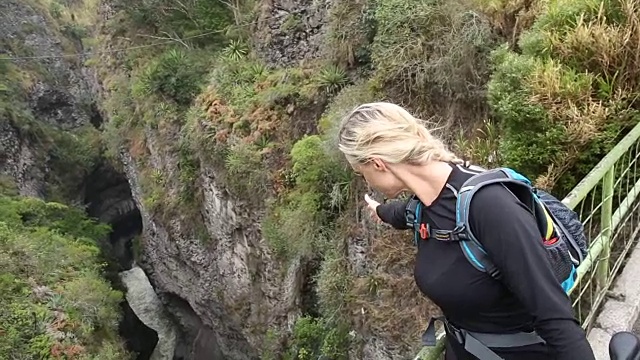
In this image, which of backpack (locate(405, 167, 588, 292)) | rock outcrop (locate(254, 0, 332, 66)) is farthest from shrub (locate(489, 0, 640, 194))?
rock outcrop (locate(254, 0, 332, 66))

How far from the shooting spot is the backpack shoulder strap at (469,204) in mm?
1594

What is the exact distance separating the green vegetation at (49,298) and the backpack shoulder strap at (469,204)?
11.1 m

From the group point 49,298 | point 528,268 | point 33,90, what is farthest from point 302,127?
point 33,90

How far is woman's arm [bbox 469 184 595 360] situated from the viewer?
1.48 m

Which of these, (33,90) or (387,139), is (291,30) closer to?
(387,139)

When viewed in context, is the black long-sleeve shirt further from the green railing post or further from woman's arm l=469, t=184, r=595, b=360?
the green railing post

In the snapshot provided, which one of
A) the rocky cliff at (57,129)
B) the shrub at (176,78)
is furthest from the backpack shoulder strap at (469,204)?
the rocky cliff at (57,129)

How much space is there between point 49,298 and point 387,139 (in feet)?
40.5

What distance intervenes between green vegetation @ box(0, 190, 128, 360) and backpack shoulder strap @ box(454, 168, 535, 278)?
11.1 m

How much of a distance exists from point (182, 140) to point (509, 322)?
13.1m

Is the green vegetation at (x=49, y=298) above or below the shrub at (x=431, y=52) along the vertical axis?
below

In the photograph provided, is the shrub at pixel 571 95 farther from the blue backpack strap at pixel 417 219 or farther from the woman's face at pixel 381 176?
the woman's face at pixel 381 176

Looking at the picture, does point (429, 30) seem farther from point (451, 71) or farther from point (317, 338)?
point (317, 338)

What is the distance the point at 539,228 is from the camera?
1664mm
